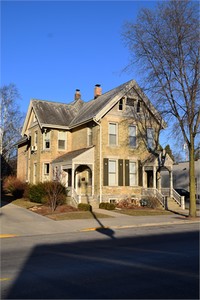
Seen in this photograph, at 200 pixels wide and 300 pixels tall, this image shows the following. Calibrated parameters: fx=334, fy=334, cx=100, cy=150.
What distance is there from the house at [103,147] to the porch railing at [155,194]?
0.39 meters

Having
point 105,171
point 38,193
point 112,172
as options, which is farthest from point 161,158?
point 38,193

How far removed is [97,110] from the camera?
93.0 ft

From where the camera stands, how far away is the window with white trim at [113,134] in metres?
28.3

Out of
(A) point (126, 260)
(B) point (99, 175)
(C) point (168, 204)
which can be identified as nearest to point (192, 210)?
(C) point (168, 204)

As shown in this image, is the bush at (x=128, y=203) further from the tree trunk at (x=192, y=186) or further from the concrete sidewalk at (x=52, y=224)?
the tree trunk at (x=192, y=186)

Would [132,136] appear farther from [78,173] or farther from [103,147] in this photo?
[78,173]

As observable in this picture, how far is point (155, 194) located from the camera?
28.4 metres

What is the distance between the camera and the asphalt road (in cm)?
577

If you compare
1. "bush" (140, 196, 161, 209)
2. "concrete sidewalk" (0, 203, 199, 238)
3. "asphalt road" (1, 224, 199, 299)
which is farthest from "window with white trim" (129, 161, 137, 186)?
"asphalt road" (1, 224, 199, 299)

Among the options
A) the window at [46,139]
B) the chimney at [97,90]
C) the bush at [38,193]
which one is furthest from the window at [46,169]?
the chimney at [97,90]

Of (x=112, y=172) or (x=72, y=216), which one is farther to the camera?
(x=112, y=172)

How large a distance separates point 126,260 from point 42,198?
1768 cm

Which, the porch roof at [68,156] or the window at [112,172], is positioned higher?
the porch roof at [68,156]

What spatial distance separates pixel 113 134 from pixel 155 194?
6225 mm
